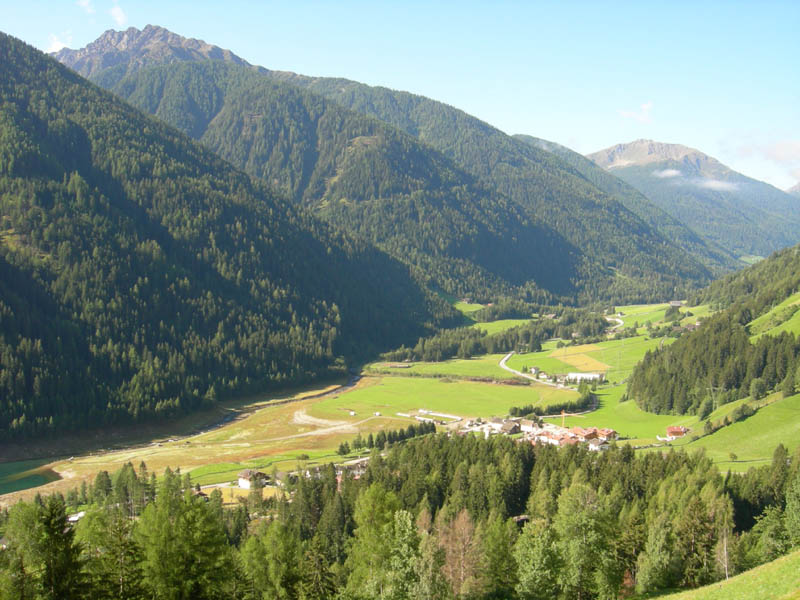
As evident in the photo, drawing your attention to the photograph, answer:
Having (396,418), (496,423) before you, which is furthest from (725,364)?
(396,418)

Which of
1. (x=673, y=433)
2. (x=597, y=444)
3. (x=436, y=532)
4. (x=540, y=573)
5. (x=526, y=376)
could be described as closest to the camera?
(x=540, y=573)

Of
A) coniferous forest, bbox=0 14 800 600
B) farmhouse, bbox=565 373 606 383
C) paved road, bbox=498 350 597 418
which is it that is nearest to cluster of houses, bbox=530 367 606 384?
farmhouse, bbox=565 373 606 383

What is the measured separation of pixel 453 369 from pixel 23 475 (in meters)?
107

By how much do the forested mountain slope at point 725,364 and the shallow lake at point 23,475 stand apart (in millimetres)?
99609

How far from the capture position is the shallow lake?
A: 92125 mm

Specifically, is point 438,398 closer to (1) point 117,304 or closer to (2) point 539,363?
(2) point 539,363

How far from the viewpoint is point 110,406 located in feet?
403

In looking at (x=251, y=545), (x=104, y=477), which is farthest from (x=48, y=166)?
(x=251, y=545)

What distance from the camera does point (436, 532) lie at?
5350 centimetres

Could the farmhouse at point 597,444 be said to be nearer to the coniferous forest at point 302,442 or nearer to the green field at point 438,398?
the coniferous forest at point 302,442

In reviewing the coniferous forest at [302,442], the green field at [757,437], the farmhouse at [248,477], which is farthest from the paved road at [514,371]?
the farmhouse at [248,477]

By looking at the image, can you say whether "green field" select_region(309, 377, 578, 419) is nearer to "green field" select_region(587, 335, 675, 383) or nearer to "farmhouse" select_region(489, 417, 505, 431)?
"farmhouse" select_region(489, 417, 505, 431)

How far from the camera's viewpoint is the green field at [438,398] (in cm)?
13488

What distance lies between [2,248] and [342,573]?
122 meters
